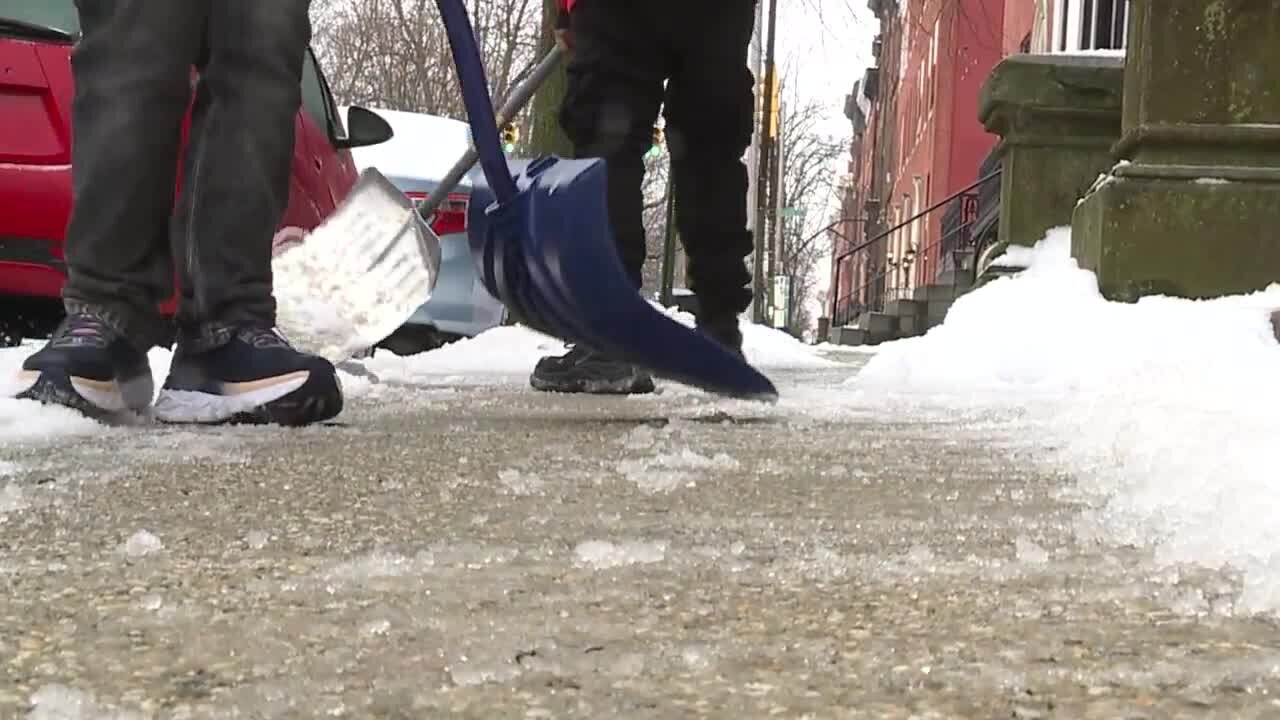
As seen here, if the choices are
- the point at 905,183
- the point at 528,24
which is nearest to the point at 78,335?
the point at 528,24

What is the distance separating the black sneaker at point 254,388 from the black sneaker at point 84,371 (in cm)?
7

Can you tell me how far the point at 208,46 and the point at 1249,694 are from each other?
2.00m

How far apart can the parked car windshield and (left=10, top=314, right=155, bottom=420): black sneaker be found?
2.27 m

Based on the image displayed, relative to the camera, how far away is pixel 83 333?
2.14 metres

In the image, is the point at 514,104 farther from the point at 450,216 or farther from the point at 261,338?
the point at 261,338

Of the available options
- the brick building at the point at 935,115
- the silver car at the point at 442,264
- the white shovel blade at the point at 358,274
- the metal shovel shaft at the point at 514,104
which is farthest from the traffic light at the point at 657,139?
the brick building at the point at 935,115

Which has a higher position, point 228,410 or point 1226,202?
point 1226,202

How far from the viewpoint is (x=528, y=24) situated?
21.0 meters

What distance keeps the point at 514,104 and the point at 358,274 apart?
1659 millimetres

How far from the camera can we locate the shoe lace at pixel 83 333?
213cm

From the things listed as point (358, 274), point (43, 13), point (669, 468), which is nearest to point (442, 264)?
point (43, 13)

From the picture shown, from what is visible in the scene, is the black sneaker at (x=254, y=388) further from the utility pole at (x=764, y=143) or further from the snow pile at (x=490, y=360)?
the utility pole at (x=764, y=143)

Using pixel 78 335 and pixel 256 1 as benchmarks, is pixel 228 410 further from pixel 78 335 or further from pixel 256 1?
pixel 256 1

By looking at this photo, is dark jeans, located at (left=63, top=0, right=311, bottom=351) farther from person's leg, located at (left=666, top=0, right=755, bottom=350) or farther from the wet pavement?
person's leg, located at (left=666, top=0, right=755, bottom=350)
